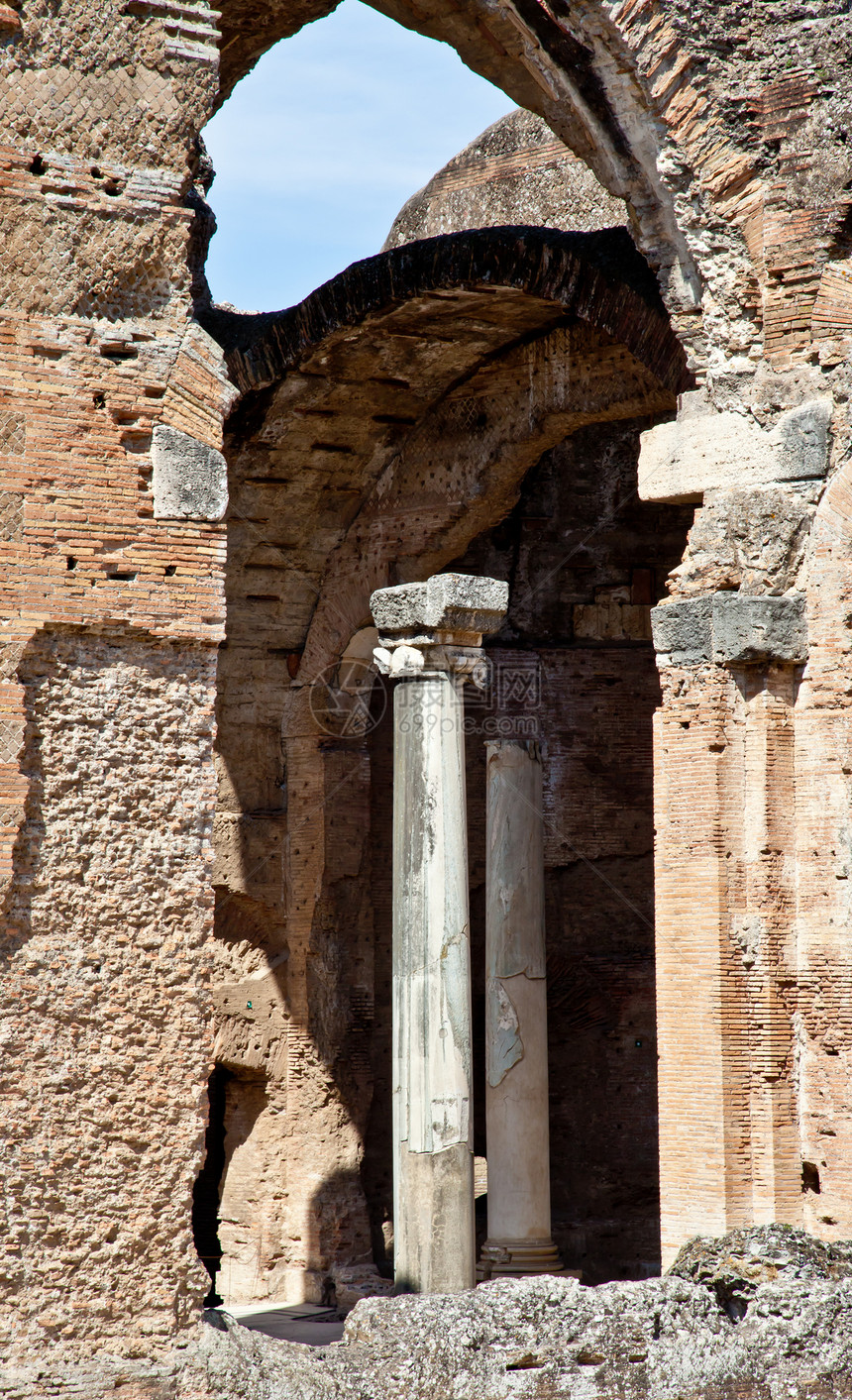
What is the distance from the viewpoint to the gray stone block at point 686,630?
7.30 metres

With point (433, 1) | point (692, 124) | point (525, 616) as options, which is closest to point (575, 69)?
point (692, 124)

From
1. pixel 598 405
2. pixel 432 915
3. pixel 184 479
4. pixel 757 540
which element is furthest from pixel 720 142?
pixel 432 915

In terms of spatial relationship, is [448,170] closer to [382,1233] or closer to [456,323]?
[456,323]

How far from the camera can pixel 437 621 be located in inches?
298

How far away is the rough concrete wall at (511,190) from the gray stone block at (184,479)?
27.6 feet

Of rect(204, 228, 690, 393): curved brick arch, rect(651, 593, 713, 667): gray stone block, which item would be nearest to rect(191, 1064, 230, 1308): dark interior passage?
rect(204, 228, 690, 393): curved brick arch

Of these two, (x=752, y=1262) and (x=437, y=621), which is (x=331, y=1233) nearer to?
(x=437, y=621)

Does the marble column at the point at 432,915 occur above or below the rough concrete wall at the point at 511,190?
below

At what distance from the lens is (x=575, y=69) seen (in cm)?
783

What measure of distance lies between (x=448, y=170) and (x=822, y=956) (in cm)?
1060

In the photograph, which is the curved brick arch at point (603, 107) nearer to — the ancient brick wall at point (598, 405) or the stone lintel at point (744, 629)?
the ancient brick wall at point (598, 405)

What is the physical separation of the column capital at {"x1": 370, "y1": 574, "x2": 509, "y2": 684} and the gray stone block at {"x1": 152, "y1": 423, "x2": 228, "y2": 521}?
4.82 ft

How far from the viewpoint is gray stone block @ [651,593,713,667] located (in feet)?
24.0

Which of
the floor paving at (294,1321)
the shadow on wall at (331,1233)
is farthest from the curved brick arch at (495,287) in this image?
the floor paving at (294,1321)
